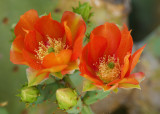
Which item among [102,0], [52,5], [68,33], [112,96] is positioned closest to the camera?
[68,33]

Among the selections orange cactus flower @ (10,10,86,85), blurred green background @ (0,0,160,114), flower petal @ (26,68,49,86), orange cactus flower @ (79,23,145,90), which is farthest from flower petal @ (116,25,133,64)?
blurred green background @ (0,0,160,114)

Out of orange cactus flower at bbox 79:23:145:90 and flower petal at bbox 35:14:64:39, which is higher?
flower petal at bbox 35:14:64:39

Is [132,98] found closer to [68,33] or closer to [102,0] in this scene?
[102,0]

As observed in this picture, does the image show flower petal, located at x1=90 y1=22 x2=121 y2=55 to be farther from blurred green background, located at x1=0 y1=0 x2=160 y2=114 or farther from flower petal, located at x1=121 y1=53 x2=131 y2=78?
blurred green background, located at x1=0 y1=0 x2=160 y2=114

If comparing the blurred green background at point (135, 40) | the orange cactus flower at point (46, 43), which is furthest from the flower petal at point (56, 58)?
the blurred green background at point (135, 40)

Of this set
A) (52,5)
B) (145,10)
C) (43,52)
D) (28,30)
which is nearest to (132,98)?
(145,10)

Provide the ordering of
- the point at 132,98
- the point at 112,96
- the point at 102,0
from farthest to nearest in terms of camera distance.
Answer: the point at 132,98
the point at 112,96
the point at 102,0

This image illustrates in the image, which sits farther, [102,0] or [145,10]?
[145,10]
